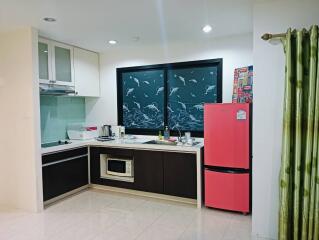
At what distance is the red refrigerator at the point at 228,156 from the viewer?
3.26 m

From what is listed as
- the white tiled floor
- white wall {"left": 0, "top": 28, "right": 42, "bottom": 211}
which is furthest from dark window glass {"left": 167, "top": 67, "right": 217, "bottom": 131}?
white wall {"left": 0, "top": 28, "right": 42, "bottom": 211}

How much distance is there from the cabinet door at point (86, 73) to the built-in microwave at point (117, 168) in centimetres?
122

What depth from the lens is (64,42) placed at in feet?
13.3

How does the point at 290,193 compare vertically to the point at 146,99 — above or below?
below

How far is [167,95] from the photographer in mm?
4438

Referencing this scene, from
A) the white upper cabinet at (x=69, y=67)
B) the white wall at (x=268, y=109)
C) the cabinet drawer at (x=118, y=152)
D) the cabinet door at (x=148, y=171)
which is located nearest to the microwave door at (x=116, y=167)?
the cabinet drawer at (x=118, y=152)

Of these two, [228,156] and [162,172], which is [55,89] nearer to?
[162,172]

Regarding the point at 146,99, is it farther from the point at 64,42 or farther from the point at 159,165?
the point at 64,42

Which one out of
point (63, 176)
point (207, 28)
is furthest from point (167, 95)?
point (63, 176)

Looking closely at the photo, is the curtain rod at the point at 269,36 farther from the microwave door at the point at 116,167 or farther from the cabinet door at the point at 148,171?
the microwave door at the point at 116,167

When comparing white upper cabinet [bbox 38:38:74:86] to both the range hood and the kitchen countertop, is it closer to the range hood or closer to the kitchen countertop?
the range hood

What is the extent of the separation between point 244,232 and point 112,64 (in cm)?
352

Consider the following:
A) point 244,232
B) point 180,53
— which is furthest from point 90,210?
point 180,53

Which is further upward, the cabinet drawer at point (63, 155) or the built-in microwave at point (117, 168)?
the cabinet drawer at point (63, 155)
